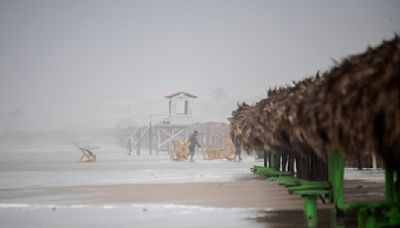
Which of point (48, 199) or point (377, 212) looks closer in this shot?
point (377, 212)

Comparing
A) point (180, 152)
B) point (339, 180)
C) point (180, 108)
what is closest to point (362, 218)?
point (339, 180)

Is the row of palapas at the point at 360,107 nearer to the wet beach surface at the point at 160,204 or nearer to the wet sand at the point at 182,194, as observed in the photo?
the wet beach surface at the point at 160,204

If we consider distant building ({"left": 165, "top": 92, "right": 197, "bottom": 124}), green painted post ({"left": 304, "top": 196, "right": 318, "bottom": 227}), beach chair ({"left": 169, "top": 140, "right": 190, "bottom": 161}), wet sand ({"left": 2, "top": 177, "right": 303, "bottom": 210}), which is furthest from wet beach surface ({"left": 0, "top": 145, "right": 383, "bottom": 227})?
distant building ({"left": 165, "top": 92, "right": 197, "bottom": 124})

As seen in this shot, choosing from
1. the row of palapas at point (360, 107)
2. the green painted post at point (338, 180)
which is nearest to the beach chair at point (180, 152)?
the green painted post at point (338, 180)

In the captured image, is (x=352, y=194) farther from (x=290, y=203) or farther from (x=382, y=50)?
(x=382, y=50)

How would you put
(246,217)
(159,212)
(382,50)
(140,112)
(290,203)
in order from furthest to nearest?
(140,112) < (290,203) < (159,212) < (246,217) < (382,50)

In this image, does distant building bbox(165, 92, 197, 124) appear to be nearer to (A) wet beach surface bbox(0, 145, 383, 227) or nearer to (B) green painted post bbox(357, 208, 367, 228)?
(A) wet beach surface bbox(0, 145, 383, 227)

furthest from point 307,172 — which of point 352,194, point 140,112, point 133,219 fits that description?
point 140,112

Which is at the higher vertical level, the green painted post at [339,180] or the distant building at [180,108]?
the distant building at [180,108]

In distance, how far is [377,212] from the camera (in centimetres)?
639

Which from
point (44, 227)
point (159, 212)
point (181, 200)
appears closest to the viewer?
point (44, 227)

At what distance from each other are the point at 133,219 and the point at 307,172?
5.02 metres

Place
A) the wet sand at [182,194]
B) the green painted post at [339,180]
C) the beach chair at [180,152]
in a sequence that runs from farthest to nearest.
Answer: the beach chair at [180,152] < the wet sand at [182,194] < the green painted post at [339,180]

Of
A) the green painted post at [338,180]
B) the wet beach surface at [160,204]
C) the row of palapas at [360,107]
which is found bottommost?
the wet beach surface at [160,204]
